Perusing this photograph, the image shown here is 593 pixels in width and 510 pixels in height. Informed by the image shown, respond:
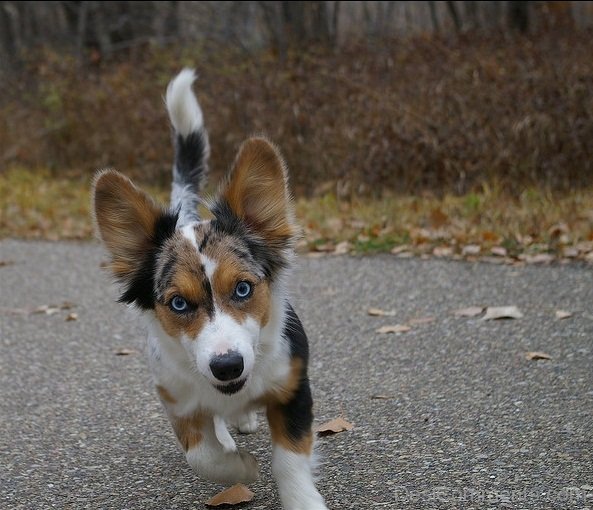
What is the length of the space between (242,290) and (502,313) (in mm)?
3051

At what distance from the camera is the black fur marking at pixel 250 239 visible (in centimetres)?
349

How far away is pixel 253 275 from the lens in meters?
3.31

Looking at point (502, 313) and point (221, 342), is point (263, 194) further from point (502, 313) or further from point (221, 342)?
point (502, 313)

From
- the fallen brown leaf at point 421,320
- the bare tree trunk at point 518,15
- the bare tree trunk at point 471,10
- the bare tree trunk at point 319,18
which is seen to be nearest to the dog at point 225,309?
the fallen brown leaf at point 421,320

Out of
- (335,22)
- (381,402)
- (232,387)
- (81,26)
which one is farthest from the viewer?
(81,26)

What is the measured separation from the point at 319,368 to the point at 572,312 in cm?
173

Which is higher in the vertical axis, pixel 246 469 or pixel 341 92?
pixel 246 469

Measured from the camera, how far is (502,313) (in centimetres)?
587

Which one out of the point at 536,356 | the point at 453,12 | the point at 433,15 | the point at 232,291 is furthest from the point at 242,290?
the point at 433,15

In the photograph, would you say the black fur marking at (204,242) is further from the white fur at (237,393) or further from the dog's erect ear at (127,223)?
the dog's erect ear at (127,223)

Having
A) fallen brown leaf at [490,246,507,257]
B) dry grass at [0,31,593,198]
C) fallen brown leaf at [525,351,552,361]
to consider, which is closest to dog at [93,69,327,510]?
fallen brown leaf at [525,351,552,361]

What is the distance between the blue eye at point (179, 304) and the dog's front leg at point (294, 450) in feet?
1.60

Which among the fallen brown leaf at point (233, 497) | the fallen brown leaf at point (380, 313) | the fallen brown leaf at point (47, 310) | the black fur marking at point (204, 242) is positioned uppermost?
the black fur marking at point (204, 242)

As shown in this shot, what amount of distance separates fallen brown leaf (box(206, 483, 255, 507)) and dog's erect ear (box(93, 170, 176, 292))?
0.88 meters
